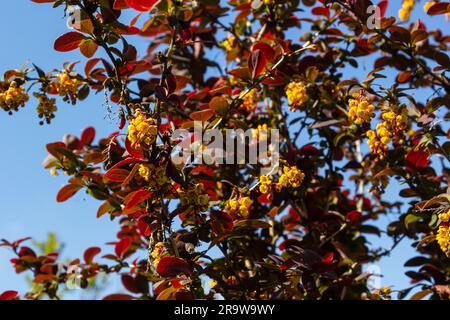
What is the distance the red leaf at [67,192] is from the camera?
262 cm

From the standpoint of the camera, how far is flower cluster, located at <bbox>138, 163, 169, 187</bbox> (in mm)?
1912

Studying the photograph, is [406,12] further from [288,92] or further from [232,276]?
[232,276]

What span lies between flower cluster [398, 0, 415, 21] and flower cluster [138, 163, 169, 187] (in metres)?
2.44

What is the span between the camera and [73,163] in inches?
103

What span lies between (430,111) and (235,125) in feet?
2.77

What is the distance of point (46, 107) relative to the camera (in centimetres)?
234

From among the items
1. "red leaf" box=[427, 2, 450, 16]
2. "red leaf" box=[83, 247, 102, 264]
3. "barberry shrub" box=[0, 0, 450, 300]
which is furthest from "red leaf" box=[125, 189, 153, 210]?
"red leaf" box=[427, 2, 450, 16]

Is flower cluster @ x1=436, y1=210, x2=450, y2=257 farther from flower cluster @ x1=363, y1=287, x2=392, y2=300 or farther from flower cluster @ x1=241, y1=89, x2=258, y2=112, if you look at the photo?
flower cluster @ x1=241, y1=89, x2=258, y2=112

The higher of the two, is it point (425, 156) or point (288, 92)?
point (288, 92)

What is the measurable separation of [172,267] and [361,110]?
3.03 ft

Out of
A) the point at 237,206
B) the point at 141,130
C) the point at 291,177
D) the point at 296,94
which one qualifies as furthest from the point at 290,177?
the point at 141,130

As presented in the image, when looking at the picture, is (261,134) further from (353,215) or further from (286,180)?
(353,215)

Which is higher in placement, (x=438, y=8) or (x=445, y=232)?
(x=438, y=8)
